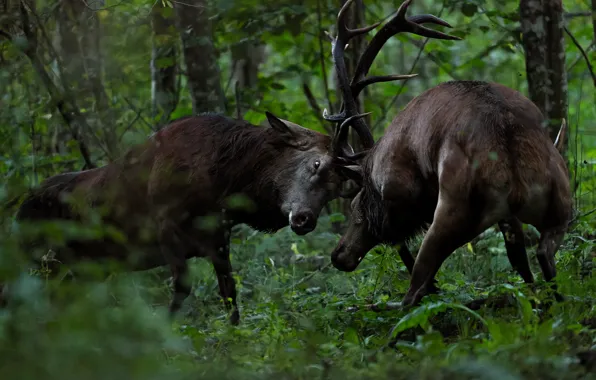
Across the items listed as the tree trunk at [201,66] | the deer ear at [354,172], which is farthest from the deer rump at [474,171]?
the tree trunk at [201,66]

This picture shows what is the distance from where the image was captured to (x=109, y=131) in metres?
10.4

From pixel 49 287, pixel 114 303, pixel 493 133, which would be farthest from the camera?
pixel 114 303

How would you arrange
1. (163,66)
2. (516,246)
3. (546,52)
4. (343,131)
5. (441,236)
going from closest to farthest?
(441,236), (516,246), (343,131), (546,52), (163,66)

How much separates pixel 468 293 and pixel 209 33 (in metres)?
4.44

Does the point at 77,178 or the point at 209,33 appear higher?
the point at 209,33

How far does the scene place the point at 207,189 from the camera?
780cm

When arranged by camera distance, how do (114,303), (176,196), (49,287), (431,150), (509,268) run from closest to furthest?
(49,287)
(431,150)
(114,303)
(176,196)
(509,268)

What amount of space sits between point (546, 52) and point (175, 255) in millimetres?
4007

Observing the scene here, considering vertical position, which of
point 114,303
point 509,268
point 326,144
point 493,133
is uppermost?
point 493,133

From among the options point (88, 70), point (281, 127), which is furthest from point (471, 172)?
point (88, 70)

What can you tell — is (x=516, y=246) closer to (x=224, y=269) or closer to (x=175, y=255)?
(x=224, y=269)

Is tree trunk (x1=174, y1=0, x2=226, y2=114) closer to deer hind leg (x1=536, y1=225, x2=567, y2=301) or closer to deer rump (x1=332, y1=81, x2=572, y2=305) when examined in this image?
deer rump (x1=332, y1=81, x2=572, y2=305)

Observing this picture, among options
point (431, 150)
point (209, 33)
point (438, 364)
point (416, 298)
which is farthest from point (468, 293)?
point (209, 33)

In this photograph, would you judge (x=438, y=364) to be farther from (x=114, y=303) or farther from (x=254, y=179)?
(x=254, y=179)
